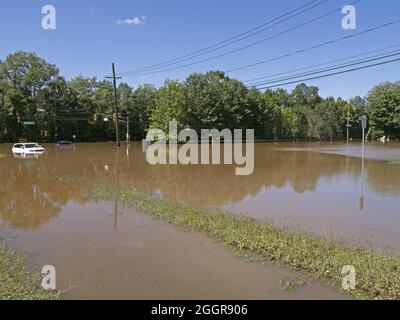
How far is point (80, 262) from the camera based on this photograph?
7641 mm

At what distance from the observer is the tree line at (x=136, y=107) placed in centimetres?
7269

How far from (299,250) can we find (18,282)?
4.86 metres

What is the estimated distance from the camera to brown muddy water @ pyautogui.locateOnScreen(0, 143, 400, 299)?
6.45 m

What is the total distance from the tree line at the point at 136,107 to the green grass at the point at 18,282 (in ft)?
211

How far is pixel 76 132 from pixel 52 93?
8.41m

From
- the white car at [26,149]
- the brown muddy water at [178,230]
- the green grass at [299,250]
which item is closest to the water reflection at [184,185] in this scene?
the brown muddy water at [178,230]

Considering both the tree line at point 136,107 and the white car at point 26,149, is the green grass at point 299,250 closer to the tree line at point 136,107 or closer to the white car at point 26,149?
the white car at point 26,149

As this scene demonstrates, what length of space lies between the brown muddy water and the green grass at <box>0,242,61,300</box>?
0.38 metres

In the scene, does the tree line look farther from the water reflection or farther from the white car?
the water reflection

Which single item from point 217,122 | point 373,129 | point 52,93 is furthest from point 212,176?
point 373,129
